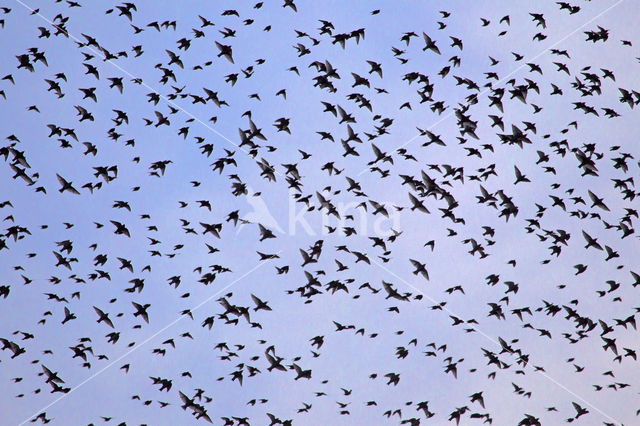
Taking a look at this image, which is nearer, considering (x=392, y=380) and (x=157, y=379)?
(x=157, y=379)

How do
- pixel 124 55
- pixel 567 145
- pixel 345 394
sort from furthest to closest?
pixel 345 394 → pixel 567 145 → pixel 124 55

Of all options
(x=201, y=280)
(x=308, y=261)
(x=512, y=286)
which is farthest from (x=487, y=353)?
(x=201, y=280)

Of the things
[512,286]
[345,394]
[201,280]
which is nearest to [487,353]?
[512,286]

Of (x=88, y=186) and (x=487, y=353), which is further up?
(x=88, y=186)

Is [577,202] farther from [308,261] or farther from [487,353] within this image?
[308,261]

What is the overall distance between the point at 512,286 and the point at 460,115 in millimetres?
10782

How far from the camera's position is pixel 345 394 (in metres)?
45.6

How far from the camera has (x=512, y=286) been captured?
4469cm

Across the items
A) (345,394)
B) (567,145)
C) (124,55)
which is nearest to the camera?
(124,55)

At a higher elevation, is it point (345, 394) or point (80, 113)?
point (80, 113)

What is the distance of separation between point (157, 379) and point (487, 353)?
17.7 m

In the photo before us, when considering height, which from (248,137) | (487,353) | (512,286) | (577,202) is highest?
(248,137)

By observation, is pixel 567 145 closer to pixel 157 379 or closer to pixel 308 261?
pixel 308 261

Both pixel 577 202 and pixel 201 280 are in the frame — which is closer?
pixel 201 280
